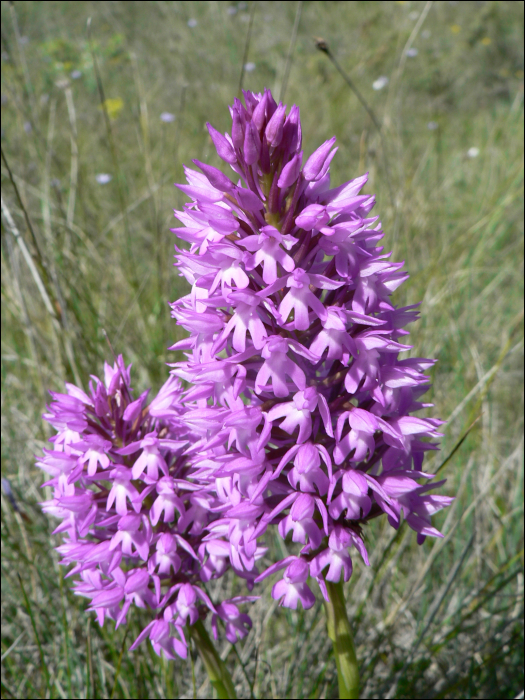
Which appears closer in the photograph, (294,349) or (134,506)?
(294,349)

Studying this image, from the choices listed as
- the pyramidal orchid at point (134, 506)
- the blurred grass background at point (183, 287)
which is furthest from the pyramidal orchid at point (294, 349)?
the blurred grass background at point (183, 287)

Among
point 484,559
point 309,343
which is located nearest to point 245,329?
point 309,343

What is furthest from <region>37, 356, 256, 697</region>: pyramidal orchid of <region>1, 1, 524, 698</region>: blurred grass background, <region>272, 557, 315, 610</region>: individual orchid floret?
<region>1, 1, 524, 698</region>: blurred grass background

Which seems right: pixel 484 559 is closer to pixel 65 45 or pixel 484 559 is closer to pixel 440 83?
pixel 440 83

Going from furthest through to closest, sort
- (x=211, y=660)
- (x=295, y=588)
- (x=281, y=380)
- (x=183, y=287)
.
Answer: (x=183, y=287) → (x=211, y=660) → (x=295, y=588) → (x=281, y=380)

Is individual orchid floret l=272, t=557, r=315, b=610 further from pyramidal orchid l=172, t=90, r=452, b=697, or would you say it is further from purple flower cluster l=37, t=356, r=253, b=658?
purple flower cluster l=37, t=356, r=253, b=658

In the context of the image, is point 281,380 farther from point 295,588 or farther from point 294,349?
point 295,588

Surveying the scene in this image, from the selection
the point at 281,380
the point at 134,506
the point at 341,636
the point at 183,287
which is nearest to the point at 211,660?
the point at 341,636
